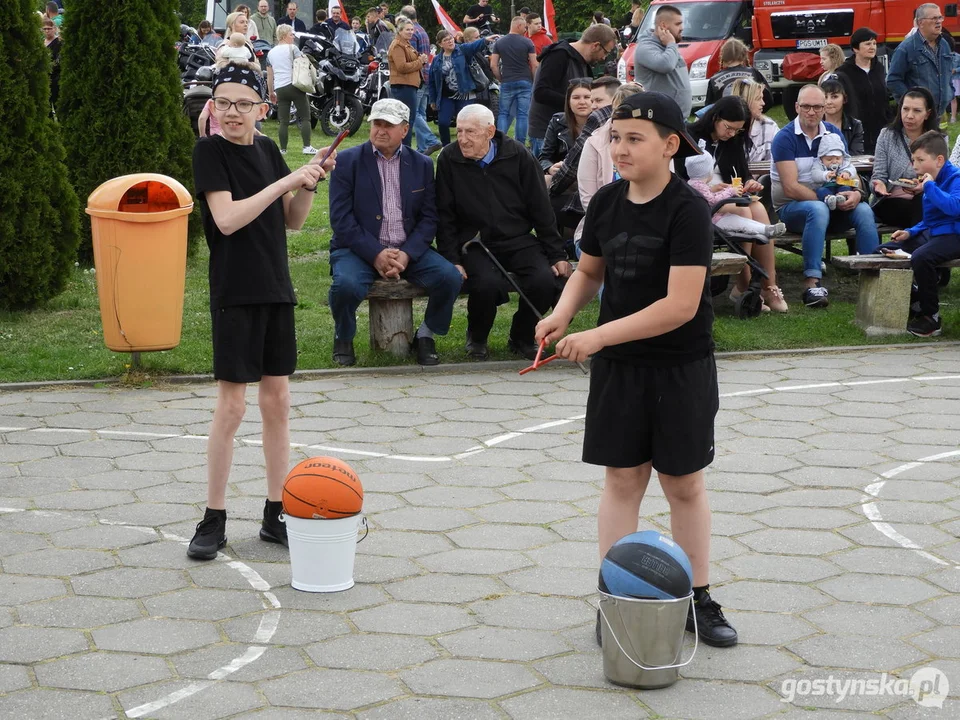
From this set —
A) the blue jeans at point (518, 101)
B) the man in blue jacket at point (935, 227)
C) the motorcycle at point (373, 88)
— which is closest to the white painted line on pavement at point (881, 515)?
the man in blue jacket at point (935, 227)

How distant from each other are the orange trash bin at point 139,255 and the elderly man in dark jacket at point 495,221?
5.91 ft

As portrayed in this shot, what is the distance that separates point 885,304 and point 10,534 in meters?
6.25

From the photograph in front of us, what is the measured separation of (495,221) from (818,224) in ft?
9.73

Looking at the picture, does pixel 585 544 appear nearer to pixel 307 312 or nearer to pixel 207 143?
pixel 207 143

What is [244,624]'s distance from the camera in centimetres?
440

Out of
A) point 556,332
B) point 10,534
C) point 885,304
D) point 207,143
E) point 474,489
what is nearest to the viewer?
point 556,332

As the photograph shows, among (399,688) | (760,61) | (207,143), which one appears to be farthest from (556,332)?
(760,61)

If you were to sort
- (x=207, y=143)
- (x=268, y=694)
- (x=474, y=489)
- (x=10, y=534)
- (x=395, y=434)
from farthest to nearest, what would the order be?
(x=395, y=434)
(x=474, y=489)
(x=10, y=534)
(x=207, y=143)
(x=268, y=694)

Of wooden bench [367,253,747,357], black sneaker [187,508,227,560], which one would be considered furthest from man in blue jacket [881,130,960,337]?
black sneaker [187,508,227,560]

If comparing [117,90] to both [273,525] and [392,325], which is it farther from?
[273,525]

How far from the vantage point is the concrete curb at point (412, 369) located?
25.7 ft

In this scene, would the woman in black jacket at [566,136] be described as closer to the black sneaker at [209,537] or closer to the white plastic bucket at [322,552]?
the black sneaker at [209,537]

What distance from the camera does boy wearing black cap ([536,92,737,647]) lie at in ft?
13.0

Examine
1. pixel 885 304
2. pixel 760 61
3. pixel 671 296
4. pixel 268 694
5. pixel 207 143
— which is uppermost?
pixel 760 61
